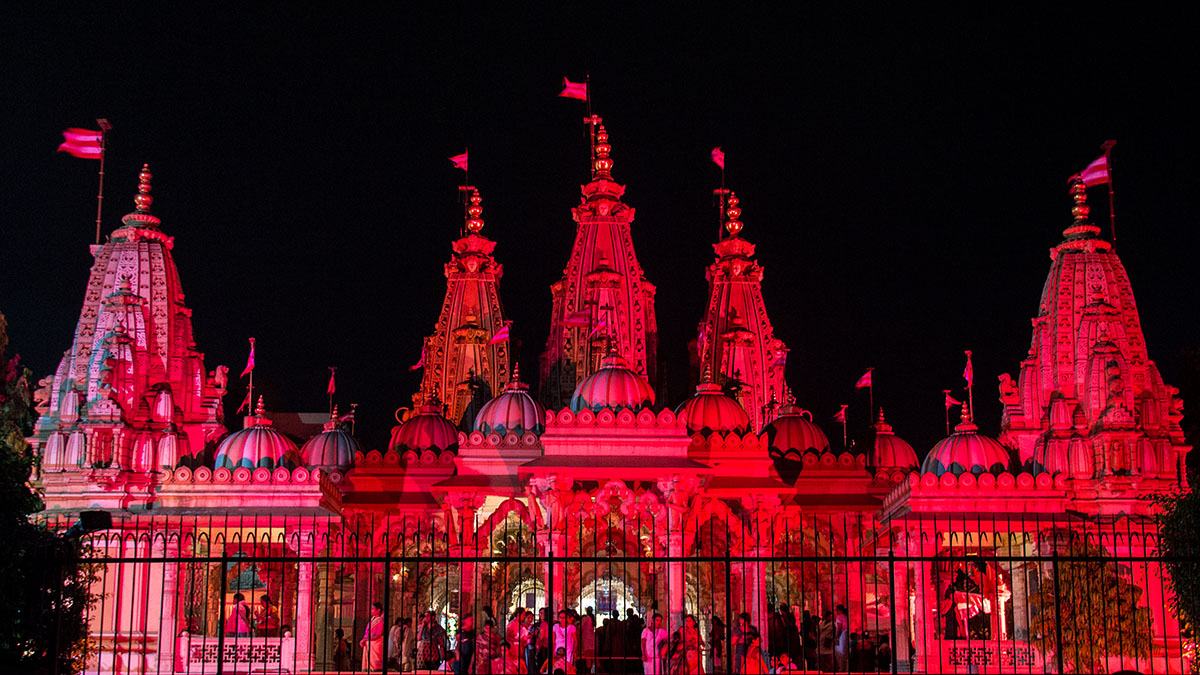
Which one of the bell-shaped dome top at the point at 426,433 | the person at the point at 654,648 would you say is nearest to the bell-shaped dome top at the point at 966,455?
the person at the point at 654,648

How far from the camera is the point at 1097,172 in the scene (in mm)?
39531

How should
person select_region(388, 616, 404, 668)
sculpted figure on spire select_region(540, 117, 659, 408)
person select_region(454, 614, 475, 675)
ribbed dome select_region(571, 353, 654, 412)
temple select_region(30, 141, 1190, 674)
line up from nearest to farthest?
person select_region(454, 614, 475, 675), person select_region(388, 616, 404, 668), temple select_region(30, 141, 1190, 674), ribbed dome select_region(571, 353, 654, 412), sculpted figure on spire select_region(540, 117, 659, 408)

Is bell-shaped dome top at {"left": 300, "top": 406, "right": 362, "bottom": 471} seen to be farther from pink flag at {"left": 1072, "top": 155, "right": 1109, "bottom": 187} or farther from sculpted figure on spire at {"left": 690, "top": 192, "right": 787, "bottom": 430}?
pink flag at {"left": 1072, "top": 155, "right": 1109, "bottom": 187}

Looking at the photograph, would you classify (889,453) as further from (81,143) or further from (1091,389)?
(81,143)

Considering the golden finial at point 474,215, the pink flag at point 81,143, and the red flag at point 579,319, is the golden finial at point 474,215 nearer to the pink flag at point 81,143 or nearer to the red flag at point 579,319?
the red flag at point 579,319

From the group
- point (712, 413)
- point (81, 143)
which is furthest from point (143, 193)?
point (712, 413)

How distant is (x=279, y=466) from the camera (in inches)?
1308

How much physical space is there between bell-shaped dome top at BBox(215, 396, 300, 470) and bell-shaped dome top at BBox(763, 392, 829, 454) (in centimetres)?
1378

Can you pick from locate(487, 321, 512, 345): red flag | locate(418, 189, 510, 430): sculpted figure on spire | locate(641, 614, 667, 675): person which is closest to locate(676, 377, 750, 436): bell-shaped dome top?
locate(487, 321, 512, 345): red flag

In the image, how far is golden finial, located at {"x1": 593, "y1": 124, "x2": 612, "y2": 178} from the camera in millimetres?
47219

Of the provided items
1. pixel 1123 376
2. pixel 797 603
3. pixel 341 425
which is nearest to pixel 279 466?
pixel 341 425

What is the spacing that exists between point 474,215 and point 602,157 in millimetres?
5949

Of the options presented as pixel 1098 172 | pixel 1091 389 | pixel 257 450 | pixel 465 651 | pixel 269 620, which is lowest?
pixel 465 651

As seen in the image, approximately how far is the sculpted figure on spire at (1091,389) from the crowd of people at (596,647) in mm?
9844
